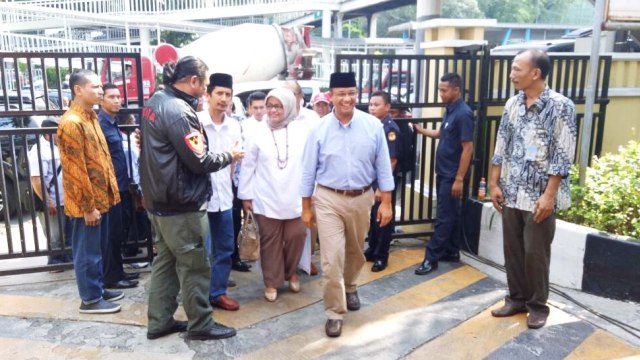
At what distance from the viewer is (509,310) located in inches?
156

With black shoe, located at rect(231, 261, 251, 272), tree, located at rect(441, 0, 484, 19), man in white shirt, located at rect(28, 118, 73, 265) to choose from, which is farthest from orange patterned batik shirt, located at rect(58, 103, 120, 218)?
tree, located at rect(441, 0, 484, 19)

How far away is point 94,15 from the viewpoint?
1991 centimetres

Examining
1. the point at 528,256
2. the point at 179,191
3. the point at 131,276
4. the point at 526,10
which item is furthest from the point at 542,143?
the point at 526,10

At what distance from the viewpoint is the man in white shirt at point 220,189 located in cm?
395

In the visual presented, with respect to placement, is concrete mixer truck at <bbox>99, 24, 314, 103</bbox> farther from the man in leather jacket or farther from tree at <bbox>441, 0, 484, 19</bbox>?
tree at <bbox>441, 0, 484, 19</bbox>

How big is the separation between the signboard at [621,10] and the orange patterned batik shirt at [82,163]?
419 centimetres

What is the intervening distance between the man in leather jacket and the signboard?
3.25 metres

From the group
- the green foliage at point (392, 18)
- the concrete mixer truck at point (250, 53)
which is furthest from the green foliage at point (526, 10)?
the concrete mixer truck at point (250, 53)

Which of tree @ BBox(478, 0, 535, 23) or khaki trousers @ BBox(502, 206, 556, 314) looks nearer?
khaki trousers @ BBox(502, 206, 556, 314)

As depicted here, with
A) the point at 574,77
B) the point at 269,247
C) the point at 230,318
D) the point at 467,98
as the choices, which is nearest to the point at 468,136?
the point at 467,98

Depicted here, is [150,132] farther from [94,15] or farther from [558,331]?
[94,15]

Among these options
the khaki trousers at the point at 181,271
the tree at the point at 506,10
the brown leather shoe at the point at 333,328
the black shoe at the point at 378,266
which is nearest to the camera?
the khaki trousers at the point at 181,271

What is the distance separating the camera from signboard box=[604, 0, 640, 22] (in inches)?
171

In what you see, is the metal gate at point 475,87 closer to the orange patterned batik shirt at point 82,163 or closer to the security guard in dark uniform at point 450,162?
the security guard in dark uniform at point 450,162
